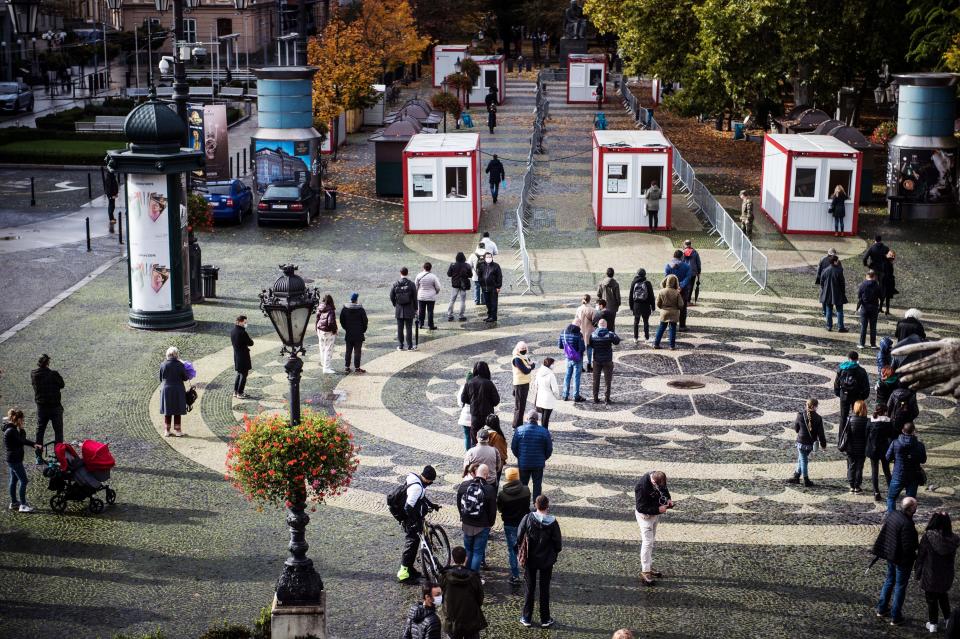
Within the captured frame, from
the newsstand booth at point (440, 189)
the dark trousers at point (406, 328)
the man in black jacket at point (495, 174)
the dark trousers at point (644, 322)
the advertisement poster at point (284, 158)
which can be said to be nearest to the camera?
the dark trousers at point (406, 328)

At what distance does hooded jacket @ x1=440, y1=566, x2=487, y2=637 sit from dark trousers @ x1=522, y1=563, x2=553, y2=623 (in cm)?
152

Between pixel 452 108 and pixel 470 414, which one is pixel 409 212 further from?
pixel 452 108

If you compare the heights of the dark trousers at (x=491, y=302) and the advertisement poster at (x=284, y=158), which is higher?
the advertisement poster at (x=284, y=158)

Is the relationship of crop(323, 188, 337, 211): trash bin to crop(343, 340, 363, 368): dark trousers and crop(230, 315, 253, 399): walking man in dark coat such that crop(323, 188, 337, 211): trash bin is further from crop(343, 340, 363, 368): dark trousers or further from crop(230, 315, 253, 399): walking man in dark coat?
crop(230, 315, 253, 399): walking man in dark coat

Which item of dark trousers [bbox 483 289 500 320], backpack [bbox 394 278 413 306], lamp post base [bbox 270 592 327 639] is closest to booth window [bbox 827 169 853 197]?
dark trousers [bbox 483 289 500 320]

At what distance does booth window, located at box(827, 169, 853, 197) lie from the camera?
38125 mm

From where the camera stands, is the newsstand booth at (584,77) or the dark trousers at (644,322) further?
the newsstand booth at (584,77)

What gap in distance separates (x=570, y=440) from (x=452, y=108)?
44.4 meters

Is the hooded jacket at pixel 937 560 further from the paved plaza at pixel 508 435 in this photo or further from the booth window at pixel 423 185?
the booth window at pixel 423 185

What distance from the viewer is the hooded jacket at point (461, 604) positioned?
1307cm

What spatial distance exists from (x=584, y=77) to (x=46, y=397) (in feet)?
217

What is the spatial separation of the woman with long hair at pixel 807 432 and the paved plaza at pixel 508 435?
15.0 inches

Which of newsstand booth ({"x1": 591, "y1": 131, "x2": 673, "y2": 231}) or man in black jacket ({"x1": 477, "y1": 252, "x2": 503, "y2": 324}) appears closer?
man in black jacket ({"x1": 477, "y1": 252, "x2": 503, "y2": 324})

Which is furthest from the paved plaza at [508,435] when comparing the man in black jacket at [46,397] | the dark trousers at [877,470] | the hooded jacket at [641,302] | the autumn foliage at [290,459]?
the autumn foliage at [290,459]
